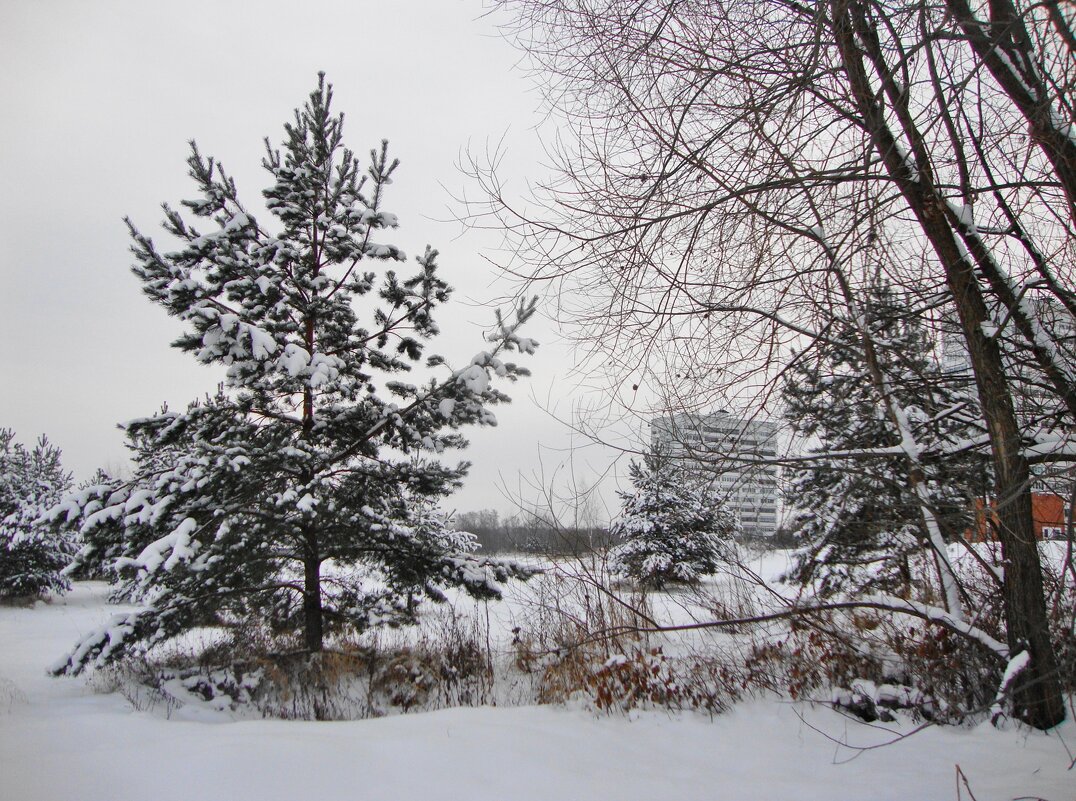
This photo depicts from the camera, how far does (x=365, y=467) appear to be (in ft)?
24.2

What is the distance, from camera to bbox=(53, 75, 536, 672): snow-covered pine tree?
20.2 feet

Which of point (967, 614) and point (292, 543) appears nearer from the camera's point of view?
point (967, 614)

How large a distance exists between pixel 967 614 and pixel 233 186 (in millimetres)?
8442

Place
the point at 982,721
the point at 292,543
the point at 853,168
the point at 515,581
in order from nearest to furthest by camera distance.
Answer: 1. the point at 853,168
2. the point at 982,721
3. the point at 292,543
4. the point at 515,581

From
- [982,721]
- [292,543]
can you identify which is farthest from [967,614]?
[292,543]

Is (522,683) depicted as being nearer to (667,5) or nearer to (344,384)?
(344,384)

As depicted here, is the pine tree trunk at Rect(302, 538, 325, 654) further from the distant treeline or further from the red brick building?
the red brick building

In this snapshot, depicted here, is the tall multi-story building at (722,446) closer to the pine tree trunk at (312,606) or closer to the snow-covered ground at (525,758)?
the snow-covered ground at (525,758)

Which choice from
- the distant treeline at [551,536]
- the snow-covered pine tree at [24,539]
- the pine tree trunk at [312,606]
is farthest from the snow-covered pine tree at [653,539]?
the snow-covered pine tree at [24,539]

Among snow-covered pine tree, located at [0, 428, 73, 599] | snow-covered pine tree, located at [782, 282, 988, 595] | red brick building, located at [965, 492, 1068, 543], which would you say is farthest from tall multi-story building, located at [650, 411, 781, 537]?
snow-covered pine tree, located at [0, 428, 73, 599]

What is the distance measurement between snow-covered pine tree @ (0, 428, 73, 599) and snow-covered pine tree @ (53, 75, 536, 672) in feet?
28.6

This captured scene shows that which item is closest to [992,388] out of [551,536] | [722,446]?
[722,446]

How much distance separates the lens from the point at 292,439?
7039 millimetres

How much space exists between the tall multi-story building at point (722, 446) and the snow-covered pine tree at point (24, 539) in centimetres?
1361
